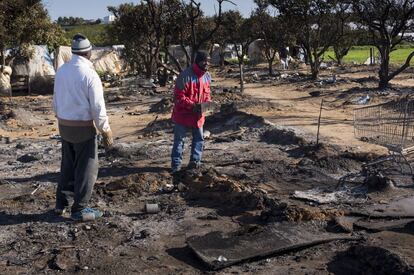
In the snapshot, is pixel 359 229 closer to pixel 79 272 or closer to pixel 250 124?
pixel 79 272

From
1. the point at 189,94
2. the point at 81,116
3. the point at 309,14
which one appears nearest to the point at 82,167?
the point at 81,116

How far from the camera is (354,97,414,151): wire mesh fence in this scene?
7617mm

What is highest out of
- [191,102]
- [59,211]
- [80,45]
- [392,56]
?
[80,45]

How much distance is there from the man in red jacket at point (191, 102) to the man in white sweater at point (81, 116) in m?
2.06

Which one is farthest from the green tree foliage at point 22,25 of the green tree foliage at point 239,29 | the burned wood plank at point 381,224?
the burned wood plank at point 381,224

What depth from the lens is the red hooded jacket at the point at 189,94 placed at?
8.52 meters

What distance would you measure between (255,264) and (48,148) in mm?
7885

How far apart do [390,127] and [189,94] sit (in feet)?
9.14

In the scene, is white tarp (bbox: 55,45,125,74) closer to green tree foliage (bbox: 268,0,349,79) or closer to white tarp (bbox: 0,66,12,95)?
white tarp (bbox: 0,66,12,95)

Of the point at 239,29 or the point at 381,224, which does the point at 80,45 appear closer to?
the point at 381,224

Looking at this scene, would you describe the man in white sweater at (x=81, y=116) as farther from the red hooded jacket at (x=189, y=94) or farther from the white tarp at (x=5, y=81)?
the white tarp at (x=5, y=81)

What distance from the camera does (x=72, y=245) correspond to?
229 inches

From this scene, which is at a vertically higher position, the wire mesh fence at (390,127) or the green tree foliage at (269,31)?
the green tree foliage at (269,31)

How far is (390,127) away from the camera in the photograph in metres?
8.24
